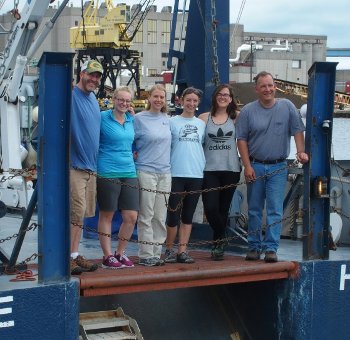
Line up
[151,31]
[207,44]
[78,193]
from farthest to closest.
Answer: [151,31], [207,44], [78,193]

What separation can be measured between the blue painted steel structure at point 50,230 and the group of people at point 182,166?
0.56 meters

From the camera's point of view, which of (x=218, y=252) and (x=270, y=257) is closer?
(x=270, y=257)

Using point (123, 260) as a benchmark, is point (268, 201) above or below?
above

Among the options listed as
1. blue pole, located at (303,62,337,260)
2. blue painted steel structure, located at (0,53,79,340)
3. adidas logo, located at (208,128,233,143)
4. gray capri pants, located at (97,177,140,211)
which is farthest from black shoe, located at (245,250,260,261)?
blue painted steel structure, located at (0,53,79,340)

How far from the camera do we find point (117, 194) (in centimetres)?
702

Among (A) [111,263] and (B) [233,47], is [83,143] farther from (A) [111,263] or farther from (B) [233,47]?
(B) [233,47]

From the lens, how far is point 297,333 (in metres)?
7.38

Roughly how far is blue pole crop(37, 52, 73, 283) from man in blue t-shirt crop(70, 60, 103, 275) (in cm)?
40

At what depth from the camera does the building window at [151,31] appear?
52531 millimetres

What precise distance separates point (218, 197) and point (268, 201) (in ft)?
1.34

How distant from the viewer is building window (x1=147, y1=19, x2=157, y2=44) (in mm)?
52531

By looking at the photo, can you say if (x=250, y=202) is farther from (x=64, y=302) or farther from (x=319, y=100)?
(x=64, y=302)

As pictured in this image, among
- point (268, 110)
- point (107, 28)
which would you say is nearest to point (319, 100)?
point (268, 110)

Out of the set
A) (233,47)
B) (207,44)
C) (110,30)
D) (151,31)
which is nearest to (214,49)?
(207,44)
